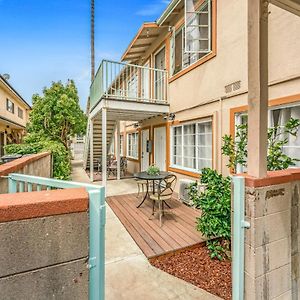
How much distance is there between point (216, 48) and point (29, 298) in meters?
6.59

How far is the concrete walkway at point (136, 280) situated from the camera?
9.58 ft

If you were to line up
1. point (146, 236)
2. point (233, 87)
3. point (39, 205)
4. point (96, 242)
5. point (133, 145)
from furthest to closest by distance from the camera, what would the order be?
1. point (133, 145)
2. point (233, 87)
3. point (146, 236)
4. point (96, 242)
5. point (39, 205)

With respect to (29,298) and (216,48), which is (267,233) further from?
(216,48)

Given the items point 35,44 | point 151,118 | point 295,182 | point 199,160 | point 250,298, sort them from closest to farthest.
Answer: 1. point 250,298
2. point 295,182
3. point 199,160
4. point 151,118
5. point 35,44

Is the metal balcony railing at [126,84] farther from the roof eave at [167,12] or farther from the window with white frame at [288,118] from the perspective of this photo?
the window with white frame at [288,118]

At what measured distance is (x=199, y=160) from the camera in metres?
7.09

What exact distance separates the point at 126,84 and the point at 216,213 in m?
7.75

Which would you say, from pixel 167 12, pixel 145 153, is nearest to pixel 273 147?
pixel 167 12

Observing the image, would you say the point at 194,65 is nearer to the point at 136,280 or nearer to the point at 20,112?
the point at 136,280

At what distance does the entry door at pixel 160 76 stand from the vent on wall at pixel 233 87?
390cm

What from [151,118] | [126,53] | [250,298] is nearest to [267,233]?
[250,298]

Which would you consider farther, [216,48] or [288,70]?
[216,48]

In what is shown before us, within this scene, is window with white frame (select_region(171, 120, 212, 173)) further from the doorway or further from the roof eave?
the roof eave

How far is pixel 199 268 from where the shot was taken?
3.59 m
